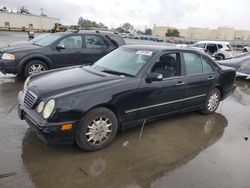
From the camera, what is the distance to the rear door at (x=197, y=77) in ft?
17.7

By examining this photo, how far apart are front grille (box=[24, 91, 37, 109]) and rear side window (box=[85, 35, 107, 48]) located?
17.0 feet

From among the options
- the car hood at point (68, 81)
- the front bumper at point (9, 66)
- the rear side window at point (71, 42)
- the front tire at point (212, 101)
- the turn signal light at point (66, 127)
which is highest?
the rear side window at point (71, 42)

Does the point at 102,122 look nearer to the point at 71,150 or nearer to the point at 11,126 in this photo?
the point at 71,150

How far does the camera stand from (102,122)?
4070 millimetres

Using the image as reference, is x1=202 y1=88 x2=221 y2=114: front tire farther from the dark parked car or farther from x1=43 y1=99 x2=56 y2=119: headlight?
the dark parked car

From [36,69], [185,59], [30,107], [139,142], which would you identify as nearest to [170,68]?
[185,59]

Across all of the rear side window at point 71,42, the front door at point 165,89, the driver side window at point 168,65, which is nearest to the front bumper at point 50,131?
the front door at point 165,89

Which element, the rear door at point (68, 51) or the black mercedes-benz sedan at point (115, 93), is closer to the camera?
the black mercedes-benz sedan at point (115, 93)

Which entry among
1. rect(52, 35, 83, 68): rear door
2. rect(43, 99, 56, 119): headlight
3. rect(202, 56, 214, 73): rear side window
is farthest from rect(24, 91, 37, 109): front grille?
rect(52, 35, 83, 68): rear door

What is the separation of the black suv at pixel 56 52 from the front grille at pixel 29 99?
4.22 m

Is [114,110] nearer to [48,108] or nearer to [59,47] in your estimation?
[48,108]

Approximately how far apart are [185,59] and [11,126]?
3.53 meters

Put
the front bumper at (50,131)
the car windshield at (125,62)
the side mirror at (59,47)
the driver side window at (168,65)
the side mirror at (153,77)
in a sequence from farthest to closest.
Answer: the side mirror at (59,47) → the driver side window at (168,65) → the car windshield at (125,62) → the side mirror at (153,77) → the front bumper at (50,131)

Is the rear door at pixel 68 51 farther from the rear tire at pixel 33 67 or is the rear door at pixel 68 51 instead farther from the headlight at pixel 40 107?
the headlight at pixel 40 107
